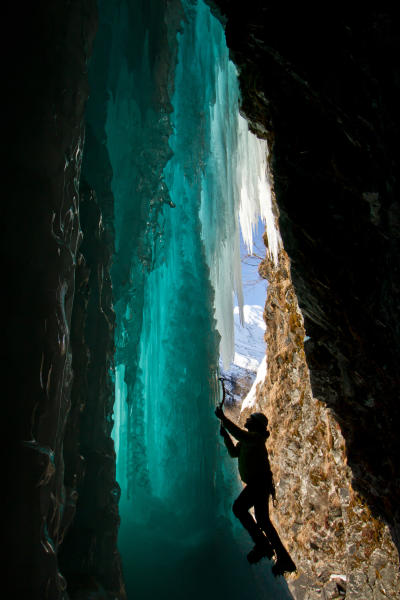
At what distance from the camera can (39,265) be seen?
238 cm

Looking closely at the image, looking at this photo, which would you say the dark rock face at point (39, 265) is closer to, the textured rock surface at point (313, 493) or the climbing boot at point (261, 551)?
the climbing boot at point (261, 551)

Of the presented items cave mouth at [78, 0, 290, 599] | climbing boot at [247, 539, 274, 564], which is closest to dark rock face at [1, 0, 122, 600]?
climbing boot at [247, 539, 274, 564]

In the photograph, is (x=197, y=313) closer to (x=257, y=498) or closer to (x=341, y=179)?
(x=257, y=498)

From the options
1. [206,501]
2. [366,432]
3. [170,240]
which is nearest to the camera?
[366,432]

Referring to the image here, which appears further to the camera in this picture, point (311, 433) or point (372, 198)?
point (311, 433)

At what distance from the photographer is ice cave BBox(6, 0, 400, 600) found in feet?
7.77

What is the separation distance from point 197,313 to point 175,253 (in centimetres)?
178

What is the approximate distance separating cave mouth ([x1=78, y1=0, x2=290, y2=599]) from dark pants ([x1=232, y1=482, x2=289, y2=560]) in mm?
1422

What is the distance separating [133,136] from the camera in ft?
21.5

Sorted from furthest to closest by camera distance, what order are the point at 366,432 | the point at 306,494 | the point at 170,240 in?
1. the point at 170,240
2. the point at 306,494
3. the point at 366,432

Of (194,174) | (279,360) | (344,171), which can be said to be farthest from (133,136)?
(279,360)

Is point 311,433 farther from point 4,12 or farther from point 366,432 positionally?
point 4,12

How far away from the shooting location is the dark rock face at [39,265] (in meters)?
2.07

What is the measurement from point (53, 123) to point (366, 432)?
3.95 metres
